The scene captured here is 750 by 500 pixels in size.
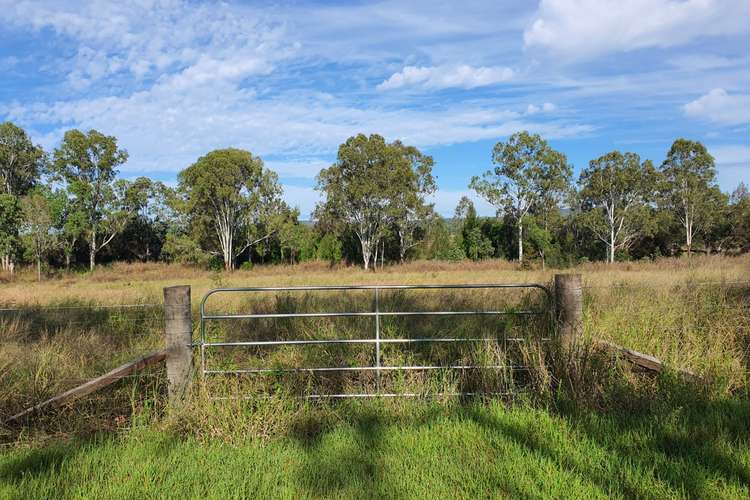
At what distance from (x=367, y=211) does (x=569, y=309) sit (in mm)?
38073

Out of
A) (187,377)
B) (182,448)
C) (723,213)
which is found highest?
(723,213)

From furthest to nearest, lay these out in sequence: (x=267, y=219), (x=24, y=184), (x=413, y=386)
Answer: (x=24, y=184)
(x=267, y=219)
(x=413, y=386)

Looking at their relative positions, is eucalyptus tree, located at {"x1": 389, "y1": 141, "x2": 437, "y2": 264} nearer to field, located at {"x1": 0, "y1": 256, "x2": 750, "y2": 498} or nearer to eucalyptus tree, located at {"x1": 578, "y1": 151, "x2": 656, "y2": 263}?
eucalyptus tree, located at {"x1": 578, "y1": 151, "x2": 656, "y2": 263}

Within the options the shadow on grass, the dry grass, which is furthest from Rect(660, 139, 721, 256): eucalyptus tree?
the shadow on grass

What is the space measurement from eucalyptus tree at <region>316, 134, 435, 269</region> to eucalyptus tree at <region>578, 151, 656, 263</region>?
1865 cm

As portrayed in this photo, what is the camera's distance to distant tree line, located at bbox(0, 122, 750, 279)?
138ft

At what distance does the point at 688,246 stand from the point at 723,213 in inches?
187

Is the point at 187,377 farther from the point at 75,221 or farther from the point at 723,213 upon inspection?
the point at 723,213

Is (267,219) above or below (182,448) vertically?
above

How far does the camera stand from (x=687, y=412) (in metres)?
4.09

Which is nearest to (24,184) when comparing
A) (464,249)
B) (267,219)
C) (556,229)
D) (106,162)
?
(106,162)

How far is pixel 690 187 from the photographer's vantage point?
155 ft

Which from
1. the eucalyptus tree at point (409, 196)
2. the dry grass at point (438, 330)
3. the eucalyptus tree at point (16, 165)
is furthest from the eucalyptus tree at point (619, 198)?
the eucalyptus tree at point (16, 165)

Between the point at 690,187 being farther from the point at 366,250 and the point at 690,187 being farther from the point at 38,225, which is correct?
the point at 38,225
